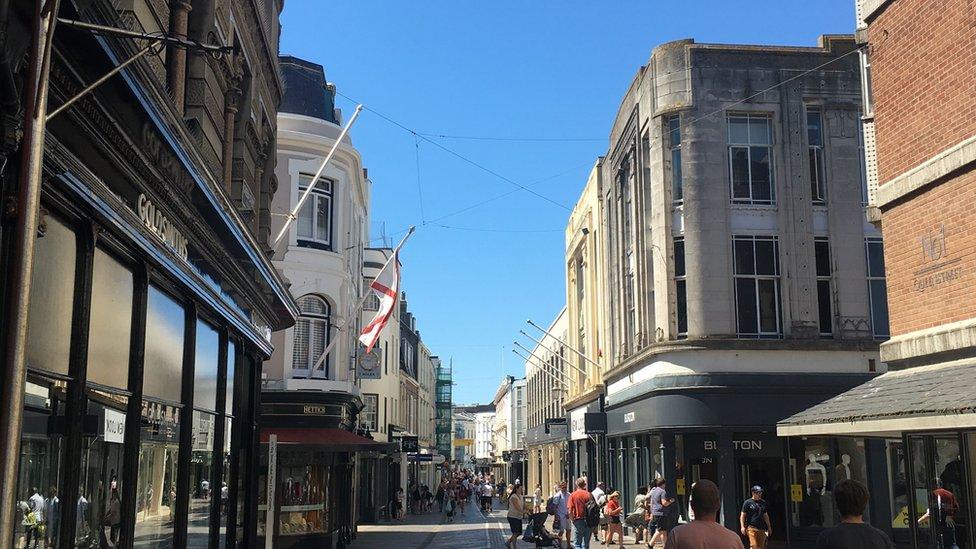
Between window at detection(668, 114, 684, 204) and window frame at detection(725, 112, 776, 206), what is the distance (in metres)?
1.25

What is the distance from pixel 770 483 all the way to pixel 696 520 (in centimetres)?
1976

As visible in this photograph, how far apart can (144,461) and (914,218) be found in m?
9.96

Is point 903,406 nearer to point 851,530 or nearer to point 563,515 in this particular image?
point 851,530

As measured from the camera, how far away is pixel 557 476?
53.5 metres

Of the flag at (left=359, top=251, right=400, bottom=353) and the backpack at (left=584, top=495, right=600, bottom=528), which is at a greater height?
the flag at (left=359, top=251, right=400, bottom=353)

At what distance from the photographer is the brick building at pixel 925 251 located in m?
11.0

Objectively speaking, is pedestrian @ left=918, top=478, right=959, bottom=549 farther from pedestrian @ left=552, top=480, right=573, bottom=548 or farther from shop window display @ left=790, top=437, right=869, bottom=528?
shop window display @ left=790, top=437, right=869, bottom=528

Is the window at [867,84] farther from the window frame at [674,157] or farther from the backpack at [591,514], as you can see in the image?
the window frame at [674,157]

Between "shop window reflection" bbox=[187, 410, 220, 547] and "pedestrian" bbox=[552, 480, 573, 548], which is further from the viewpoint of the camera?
"pedestrian" bbox=[552, 480, 573, 548]

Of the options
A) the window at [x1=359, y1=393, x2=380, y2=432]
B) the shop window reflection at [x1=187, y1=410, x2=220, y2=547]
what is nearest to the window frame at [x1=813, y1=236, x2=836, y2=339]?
the shop window reflection at [x1=187, y1=410, x2=220, y2=547]

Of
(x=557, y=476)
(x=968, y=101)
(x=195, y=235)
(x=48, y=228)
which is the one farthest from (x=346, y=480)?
(x=557, y=476)

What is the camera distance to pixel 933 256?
12219 mm

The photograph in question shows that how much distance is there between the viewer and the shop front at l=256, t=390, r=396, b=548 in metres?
22.0

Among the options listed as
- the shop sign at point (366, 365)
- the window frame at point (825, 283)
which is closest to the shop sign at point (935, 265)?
the window frame at point (825, 283)
